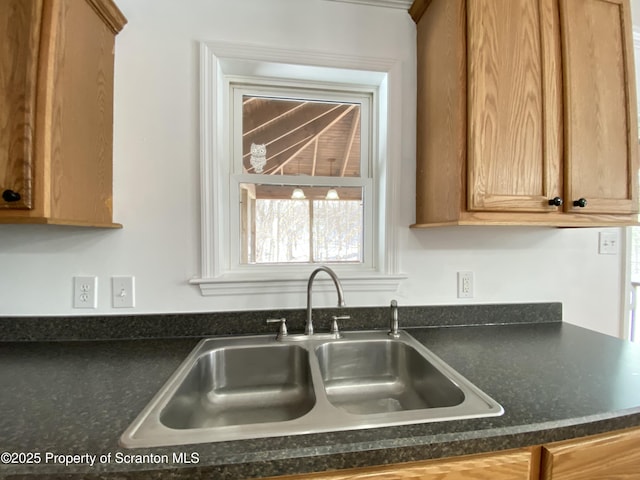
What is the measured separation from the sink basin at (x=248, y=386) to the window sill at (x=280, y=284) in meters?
0.24

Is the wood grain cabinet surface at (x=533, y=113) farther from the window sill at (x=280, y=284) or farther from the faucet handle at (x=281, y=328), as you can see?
the faucet handle at (x=281, y=328)

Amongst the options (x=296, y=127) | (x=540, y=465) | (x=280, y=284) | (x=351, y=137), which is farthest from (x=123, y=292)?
(x=540, y=465)

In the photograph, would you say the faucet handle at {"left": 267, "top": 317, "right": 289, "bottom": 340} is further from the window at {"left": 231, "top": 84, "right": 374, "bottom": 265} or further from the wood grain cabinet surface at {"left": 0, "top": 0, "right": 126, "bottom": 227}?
the wood grain cabinet surface at {"left": 0, "top": 0, "right": 126, "bottom": 227}

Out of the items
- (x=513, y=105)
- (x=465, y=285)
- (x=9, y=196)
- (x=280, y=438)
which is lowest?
(x=280, y=438)

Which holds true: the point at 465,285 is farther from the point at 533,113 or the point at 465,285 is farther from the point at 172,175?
the point at 172,175

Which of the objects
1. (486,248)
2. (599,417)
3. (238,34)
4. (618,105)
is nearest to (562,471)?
(599,417)

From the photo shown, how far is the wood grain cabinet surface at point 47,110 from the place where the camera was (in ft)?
2.53

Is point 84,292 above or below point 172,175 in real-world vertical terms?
below

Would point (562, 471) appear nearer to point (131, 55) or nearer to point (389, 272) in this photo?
point (389, 272)

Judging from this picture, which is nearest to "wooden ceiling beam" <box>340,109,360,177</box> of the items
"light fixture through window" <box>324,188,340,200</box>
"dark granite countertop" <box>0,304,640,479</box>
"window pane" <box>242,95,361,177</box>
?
"window pane" <box>242,95,361,177</box>

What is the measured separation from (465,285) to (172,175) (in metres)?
1.42

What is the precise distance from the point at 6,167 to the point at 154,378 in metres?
0.73

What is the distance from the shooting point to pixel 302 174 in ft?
4.50

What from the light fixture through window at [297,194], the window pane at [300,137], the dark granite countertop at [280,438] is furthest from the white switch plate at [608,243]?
the light fixture through window at [297,194]
